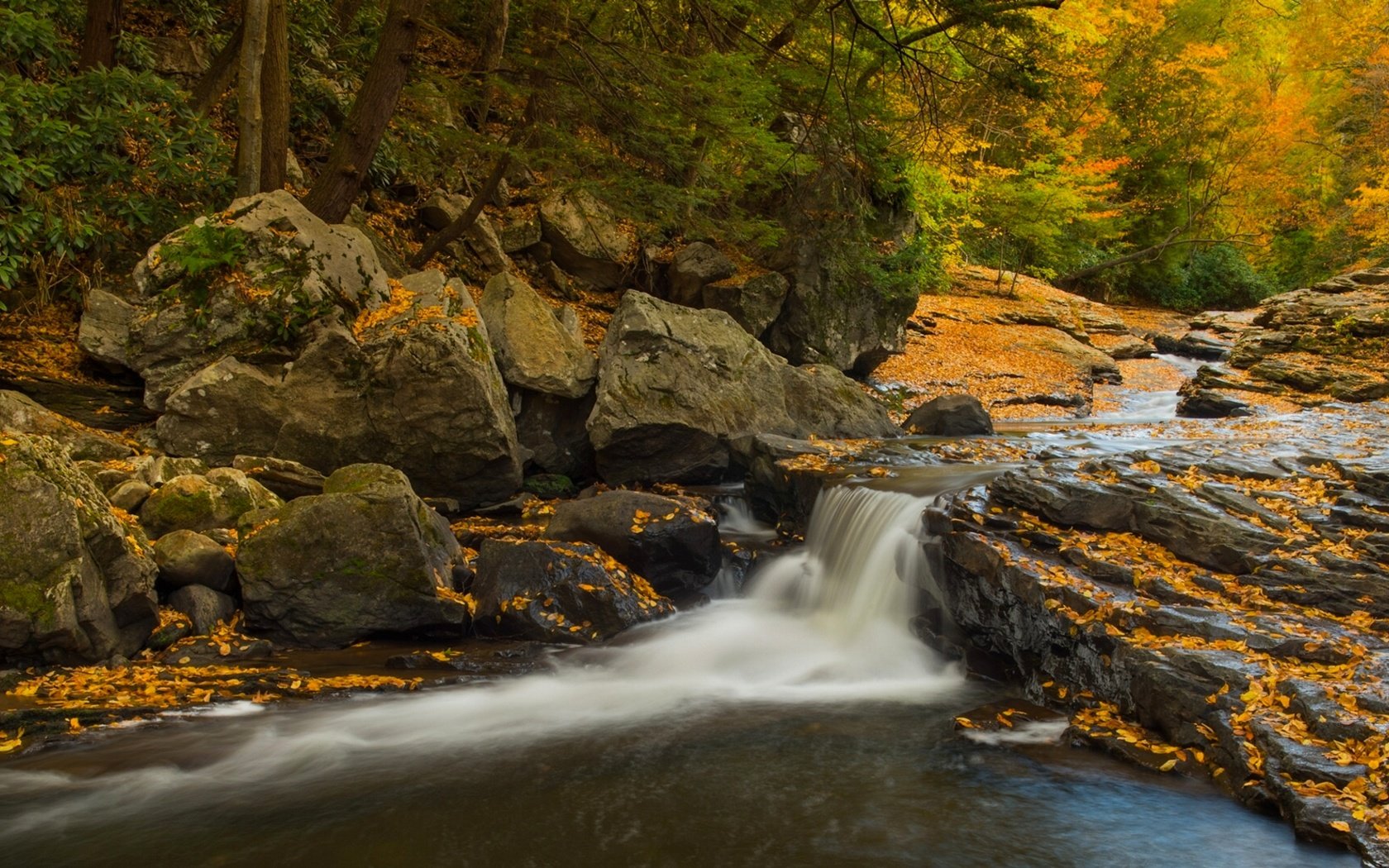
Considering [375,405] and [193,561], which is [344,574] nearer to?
[193,561]

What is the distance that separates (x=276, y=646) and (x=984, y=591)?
5.40 m

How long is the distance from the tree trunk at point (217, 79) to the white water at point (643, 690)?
885 centimetres

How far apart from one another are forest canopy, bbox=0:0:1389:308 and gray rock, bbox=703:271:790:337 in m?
0.97

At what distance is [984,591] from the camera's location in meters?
6.34

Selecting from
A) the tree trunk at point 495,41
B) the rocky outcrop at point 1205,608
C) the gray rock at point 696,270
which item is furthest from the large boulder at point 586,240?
the rocky outcrop at point 1205,608

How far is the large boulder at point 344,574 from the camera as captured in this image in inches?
246

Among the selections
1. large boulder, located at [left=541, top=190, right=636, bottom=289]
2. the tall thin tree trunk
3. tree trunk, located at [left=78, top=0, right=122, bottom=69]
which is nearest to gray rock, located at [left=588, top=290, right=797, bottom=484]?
large boulder, located at [left=541, top=190, right=636, bottom=289]

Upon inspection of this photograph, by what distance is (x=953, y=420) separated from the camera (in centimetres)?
1240

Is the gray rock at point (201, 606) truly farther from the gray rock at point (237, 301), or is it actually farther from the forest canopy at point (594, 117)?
the forest canopy at point (594, 117)

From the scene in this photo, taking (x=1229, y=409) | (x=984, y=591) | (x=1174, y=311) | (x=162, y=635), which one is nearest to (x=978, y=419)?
(x=1229, y=409)

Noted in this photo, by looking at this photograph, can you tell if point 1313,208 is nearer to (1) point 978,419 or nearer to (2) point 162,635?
(1) point 978,419

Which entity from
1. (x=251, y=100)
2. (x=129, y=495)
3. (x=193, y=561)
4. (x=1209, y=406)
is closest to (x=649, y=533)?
(x=193, y=561)

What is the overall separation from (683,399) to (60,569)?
675 centimetres

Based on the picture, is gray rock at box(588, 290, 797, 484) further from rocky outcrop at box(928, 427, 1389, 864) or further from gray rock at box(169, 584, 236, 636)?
gray rock at box(169, 584, 236, 636)
